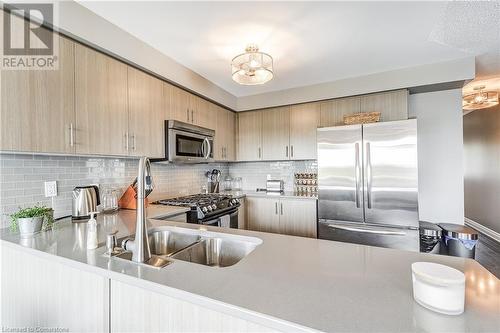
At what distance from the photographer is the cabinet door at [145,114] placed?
2.11 meters

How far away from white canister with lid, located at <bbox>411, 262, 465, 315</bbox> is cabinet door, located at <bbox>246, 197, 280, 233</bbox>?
8.33ft

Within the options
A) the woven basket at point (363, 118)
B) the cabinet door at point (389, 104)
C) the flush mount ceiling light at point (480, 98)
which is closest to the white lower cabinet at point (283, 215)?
the woven basket at point (363, 118)

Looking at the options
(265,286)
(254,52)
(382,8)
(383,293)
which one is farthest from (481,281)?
(254,52)

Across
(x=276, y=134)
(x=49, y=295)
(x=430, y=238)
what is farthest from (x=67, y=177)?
(x=430, y=238)

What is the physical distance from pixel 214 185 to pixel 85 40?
2.41 meters

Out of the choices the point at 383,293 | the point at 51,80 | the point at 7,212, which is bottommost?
the point at 383,293

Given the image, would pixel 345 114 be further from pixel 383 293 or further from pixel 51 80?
pixel 51 80

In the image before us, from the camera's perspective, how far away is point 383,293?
699 mm

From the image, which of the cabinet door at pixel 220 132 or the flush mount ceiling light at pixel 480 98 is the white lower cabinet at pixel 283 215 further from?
the flush mount ceiling light at pixel 480 98

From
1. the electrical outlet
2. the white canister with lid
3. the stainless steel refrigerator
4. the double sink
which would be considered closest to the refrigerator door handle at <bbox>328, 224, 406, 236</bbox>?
the stainless steel refrigerator

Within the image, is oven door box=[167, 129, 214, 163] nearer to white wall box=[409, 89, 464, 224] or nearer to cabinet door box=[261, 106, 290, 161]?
cabinet door box=[261, 106, 290, 161]

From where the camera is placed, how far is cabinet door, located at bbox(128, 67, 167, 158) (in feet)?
6.93

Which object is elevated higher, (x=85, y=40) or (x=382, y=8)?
(x=382, y=8)

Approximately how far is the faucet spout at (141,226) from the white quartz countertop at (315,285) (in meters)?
0.05
